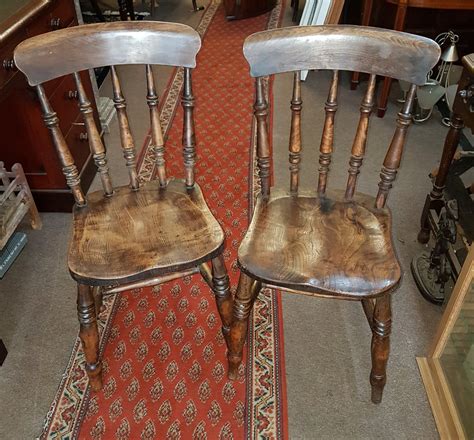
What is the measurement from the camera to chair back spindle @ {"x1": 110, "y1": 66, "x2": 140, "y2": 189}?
1.38m

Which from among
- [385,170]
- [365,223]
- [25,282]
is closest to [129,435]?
[25,282]

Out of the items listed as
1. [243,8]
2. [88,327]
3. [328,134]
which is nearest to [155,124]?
[328,134]

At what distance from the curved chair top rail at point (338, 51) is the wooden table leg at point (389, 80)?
50.2 inches

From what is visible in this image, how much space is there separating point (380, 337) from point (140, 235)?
67 centimetres

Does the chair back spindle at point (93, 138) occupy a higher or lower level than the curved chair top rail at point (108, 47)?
lower

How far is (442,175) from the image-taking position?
1.79 m

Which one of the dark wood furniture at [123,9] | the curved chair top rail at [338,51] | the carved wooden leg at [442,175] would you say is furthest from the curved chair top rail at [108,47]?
the dark wood furniture at [123,9]

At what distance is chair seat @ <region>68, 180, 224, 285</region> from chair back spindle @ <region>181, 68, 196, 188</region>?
62 mm

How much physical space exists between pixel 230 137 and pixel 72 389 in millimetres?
1561

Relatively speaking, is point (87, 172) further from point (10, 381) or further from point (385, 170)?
point (385, 170)

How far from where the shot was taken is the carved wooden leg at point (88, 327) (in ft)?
4.36

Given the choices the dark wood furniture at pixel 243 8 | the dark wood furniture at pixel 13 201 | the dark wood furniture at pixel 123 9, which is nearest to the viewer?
the dark wood furniture at pixel 13 201

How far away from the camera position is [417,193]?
88.5 inches

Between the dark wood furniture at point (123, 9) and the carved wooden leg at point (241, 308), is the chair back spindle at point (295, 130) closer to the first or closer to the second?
the carved wooden leg at point (241, 308)
